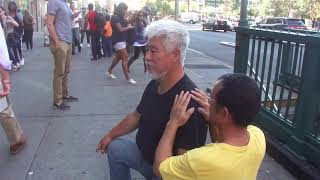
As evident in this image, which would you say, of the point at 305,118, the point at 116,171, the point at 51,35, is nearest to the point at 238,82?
the point at 116,171

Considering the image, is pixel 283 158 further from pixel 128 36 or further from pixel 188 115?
pixel 128 36

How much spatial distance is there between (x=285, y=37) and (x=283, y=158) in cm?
123

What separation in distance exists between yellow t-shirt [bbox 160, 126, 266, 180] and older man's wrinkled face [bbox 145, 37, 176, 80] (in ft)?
2.36

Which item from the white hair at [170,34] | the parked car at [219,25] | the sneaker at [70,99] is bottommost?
the parked car at [219,25]

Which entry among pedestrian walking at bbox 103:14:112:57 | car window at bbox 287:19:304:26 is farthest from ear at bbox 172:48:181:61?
car window at bbox 287:19:304:26

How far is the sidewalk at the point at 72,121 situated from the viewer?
410cm

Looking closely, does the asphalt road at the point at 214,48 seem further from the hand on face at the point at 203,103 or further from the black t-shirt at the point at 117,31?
the hand on face at the point at 203,103

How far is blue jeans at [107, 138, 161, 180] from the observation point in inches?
113

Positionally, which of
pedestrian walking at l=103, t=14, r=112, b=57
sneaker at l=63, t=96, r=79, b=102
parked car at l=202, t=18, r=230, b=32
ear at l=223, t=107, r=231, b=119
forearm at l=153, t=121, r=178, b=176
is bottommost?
parked car at l=202, t=18, r=230, b=32

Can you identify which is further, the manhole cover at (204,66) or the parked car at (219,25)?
the parked car at (219,25)

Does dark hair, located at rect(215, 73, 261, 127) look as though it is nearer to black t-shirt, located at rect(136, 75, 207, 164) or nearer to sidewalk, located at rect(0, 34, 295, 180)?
black t-shirt, located at rect(136, 75, 207, 164)

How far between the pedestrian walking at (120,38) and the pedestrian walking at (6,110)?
4.11 metres

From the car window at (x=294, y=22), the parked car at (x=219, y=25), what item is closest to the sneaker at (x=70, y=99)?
the car window at (x=294, y=22)

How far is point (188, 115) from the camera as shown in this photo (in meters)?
2.22
